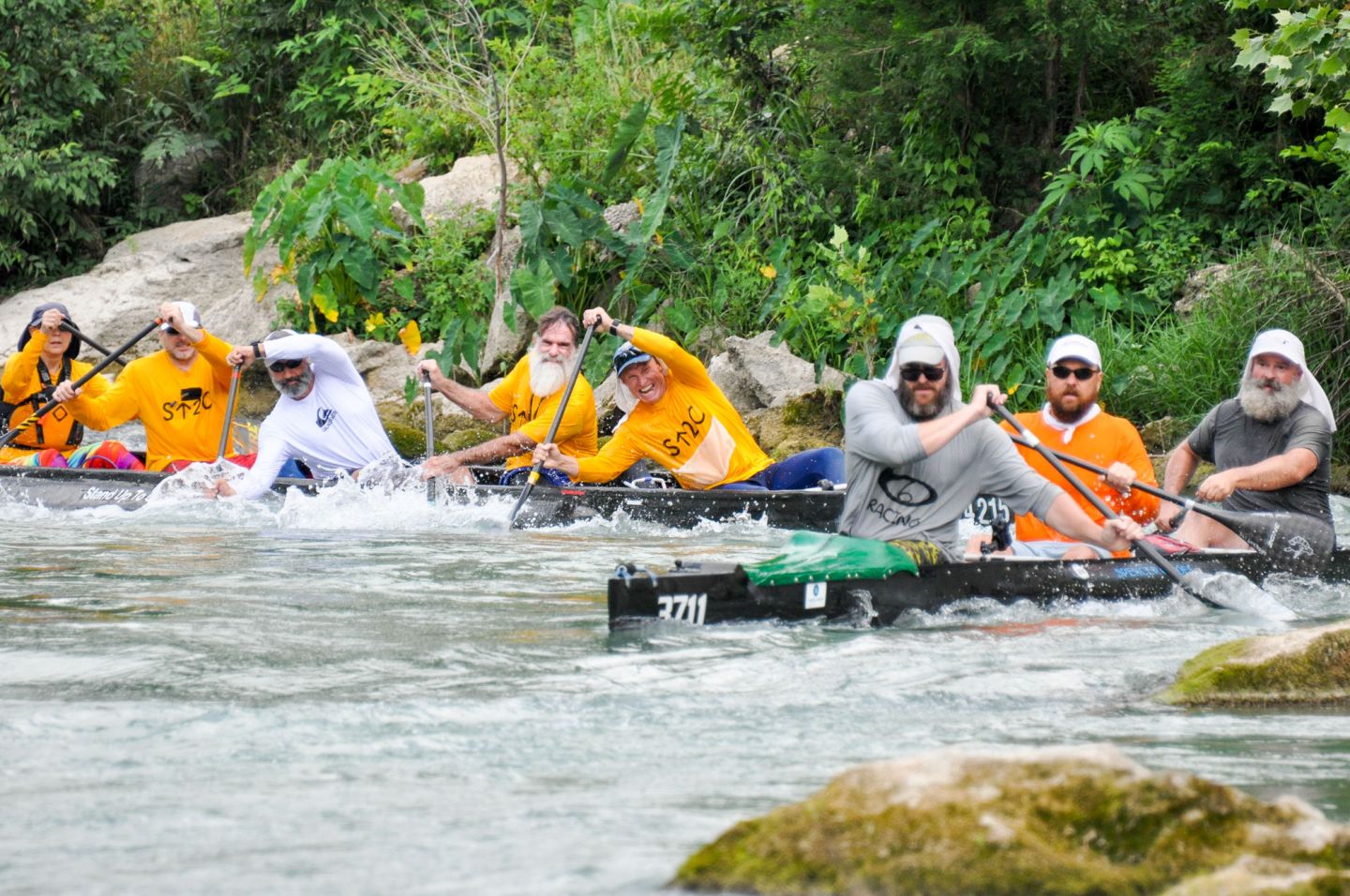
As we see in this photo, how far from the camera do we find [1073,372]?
7000 mm

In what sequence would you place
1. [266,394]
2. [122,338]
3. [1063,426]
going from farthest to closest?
[122,338] → [266,394] → [1063,426]

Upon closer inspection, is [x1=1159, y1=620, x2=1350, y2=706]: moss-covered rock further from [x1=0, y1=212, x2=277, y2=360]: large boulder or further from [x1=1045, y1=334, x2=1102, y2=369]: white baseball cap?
[x1=0, y1=212, x2=277, y2=360]: large boulder

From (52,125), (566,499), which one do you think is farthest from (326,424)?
(52,125)

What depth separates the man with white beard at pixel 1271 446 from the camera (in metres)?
7.13

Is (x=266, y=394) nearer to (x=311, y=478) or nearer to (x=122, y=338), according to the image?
(x=122, y=338)

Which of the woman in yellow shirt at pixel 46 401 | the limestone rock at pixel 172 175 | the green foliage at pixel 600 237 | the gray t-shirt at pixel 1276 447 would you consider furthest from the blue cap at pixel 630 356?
the limestone rock at pixel 172 175

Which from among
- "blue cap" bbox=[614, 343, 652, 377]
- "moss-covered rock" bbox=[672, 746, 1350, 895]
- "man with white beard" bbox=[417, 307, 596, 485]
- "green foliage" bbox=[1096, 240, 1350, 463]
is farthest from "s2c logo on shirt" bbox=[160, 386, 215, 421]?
"moss-covered rock" bbox=[672, 746, 1350, 895]

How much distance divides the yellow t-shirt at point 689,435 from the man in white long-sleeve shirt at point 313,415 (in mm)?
1550

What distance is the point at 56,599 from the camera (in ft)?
22.8

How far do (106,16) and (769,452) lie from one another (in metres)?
12.2

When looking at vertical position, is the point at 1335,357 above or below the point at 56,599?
above

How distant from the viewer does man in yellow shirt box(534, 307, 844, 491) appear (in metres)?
9.19

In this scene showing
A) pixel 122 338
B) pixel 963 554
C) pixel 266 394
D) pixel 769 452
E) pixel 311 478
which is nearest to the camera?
pixel 963 554

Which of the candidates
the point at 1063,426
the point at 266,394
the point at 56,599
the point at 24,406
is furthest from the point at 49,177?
the point at 1063,426
